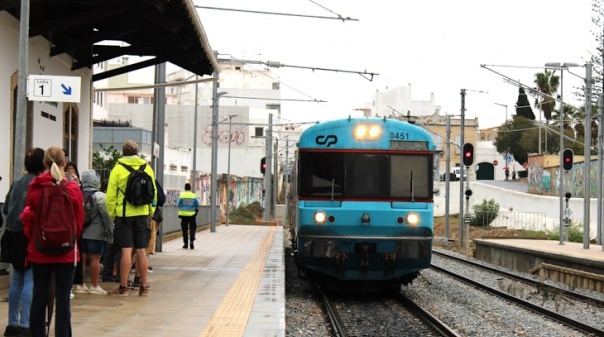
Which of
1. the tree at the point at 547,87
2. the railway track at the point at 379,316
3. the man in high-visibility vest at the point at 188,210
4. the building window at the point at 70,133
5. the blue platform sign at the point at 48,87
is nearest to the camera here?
the blue platform sign at the point at 48,87

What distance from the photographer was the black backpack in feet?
36.3

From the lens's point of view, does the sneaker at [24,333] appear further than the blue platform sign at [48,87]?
No

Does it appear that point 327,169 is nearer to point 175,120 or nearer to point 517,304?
point 517,304

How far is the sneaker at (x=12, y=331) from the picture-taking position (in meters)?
7.92

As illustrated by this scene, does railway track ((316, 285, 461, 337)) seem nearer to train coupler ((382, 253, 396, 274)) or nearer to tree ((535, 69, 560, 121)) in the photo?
train coupler ((382, 253, 396, 274))

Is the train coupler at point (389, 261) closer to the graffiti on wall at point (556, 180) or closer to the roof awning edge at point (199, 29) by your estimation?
the roof awning edge at point (199, 29)

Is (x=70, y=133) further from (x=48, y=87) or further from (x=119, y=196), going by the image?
(x=48, y=87)

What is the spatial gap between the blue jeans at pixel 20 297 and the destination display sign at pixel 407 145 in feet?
26.0

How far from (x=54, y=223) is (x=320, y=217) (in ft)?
25.1

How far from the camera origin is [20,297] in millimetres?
8062

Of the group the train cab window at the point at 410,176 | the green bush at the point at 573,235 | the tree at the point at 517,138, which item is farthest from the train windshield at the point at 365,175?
the tree at the point at 517,138

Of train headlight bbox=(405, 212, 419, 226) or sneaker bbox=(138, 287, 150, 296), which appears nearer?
sneaker bbox=(138, 287, 150, 296)

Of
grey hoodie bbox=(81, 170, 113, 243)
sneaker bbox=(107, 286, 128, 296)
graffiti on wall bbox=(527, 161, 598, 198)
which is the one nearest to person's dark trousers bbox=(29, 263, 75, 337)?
grey hoodie bbox=(81, 170, 113, 243)

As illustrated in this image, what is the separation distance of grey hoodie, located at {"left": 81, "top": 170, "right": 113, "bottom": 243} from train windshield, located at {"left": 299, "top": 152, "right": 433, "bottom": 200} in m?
3.97
